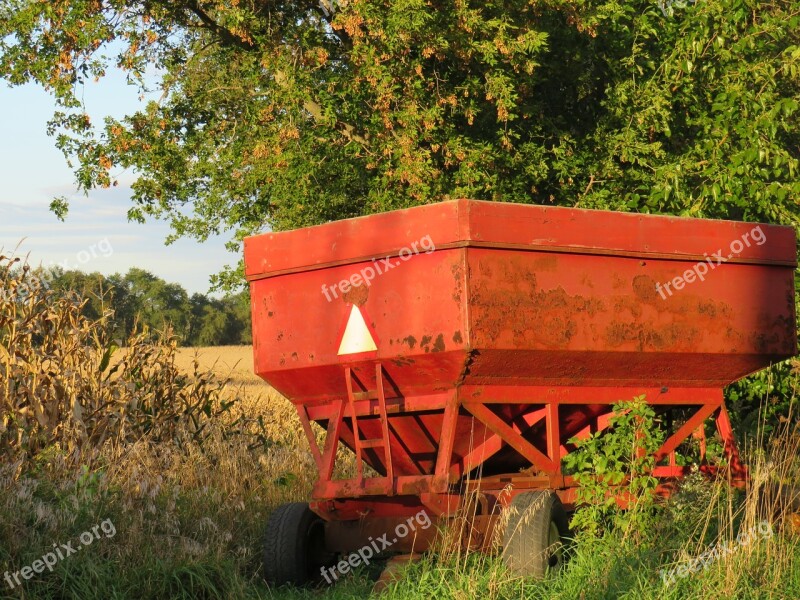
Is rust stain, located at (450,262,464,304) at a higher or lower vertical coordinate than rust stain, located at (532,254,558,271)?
lower

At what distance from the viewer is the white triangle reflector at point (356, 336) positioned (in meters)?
6.47

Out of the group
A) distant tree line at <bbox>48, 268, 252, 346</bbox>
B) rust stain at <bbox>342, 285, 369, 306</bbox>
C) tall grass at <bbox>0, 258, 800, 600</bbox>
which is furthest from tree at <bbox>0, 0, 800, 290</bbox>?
distant tree line at <bbox>48, 268, 252, 346</bbox>

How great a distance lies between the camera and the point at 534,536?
5762 millimetres

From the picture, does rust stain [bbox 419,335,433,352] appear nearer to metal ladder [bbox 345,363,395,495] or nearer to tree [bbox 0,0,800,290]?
metal ladder [bbox 345,363,395,495]

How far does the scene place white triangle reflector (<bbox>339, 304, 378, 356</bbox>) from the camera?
255 inches

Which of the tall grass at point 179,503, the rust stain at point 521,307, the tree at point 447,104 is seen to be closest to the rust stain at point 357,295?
the rust stain at point 521,307

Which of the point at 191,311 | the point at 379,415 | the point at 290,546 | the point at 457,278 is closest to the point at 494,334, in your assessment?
the point at 457,278

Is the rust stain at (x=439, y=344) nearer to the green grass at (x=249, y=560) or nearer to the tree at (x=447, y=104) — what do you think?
the green grass at (x=249, y=560)

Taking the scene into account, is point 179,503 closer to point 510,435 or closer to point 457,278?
point 510,435

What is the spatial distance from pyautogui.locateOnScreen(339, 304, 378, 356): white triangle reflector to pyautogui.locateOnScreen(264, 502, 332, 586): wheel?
108 cm

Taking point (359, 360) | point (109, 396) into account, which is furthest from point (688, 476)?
point (109, 396)

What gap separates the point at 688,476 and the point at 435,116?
16.7ft

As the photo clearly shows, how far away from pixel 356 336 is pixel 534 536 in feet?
5.35

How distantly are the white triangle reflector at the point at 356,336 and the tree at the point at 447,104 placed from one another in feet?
14.8
